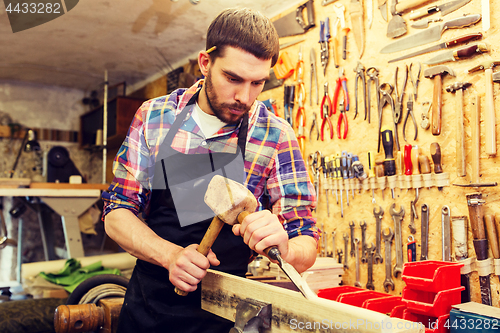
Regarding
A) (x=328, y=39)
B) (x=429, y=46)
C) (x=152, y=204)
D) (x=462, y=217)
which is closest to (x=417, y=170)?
(x=462, y=217)

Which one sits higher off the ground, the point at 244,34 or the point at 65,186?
the point at 244,34

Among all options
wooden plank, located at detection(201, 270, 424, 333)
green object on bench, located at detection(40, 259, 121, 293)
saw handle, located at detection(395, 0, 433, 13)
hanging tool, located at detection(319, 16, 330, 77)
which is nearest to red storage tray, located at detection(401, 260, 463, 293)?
wooden plank, located at detection(201, 270, 424, 333)

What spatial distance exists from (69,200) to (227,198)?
3709 mm

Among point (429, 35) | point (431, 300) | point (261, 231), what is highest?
point (429, 35)

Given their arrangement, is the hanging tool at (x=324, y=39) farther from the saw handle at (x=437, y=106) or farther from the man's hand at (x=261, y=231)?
the man's hand at (x=261, y=231)

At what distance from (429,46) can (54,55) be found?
15.4 feet

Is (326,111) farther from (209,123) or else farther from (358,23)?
(209,123)

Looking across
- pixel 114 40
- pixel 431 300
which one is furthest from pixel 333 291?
pixel 114 40

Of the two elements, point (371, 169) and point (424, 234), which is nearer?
point (424, 234)

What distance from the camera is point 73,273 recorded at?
3174 mm

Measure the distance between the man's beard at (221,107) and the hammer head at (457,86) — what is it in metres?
1.44

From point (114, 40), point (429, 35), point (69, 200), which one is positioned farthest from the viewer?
point (114, 40)

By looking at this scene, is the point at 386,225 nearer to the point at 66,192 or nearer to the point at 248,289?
the point at 248,289

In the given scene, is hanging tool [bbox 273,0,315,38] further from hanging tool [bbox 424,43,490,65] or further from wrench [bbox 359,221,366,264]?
wrench [bbox 359,221,366,264]
